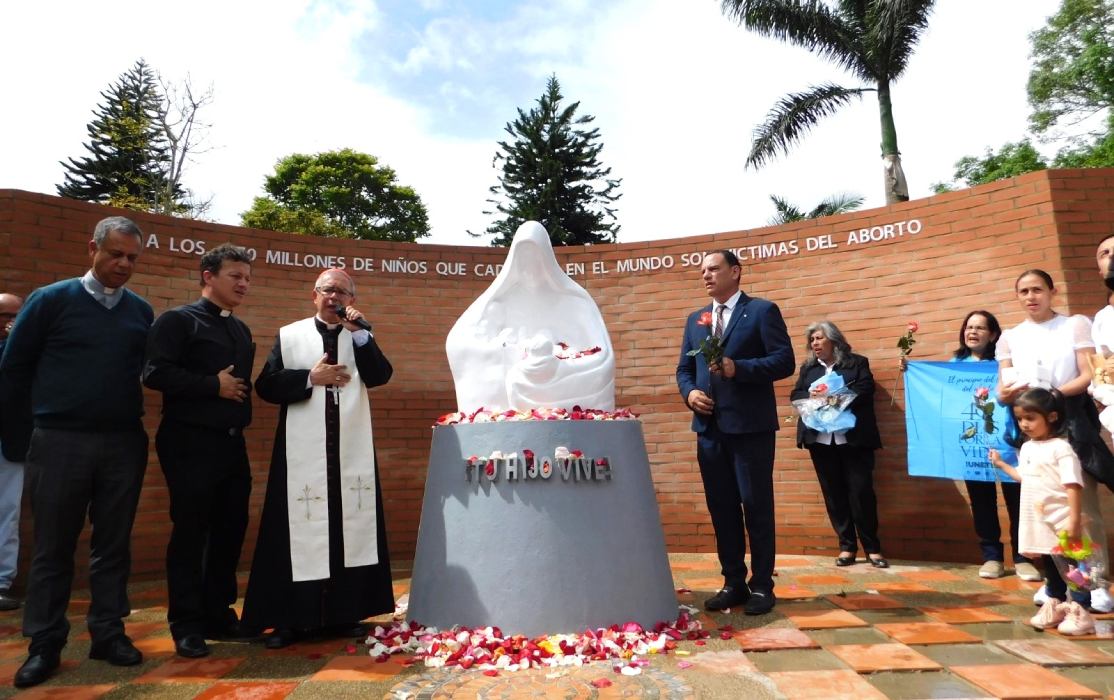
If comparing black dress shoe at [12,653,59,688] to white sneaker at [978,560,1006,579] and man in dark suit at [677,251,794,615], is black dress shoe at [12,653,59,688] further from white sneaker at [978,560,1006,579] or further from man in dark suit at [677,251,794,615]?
white sneaker at [978,560,1006,579]

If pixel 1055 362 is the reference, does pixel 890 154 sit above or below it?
above

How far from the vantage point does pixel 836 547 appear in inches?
217

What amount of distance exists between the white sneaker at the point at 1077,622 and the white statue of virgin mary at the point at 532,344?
2188 mm

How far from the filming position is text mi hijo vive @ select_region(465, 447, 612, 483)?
3.17 m

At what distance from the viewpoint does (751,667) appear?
273cm

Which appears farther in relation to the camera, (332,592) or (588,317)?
(588,317)

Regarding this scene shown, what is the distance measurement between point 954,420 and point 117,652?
4.92 m

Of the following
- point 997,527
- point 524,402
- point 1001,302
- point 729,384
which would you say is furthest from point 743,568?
point 1001,302

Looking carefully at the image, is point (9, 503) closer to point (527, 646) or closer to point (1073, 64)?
point (527, 646)

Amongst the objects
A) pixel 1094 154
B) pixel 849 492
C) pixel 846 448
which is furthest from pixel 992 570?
pixel 1094 154

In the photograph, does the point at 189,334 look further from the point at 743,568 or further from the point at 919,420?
the point at 919,420

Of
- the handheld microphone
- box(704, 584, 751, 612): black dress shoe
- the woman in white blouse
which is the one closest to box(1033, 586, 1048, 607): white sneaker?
the woman in white blouse

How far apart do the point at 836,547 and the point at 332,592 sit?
153 inches

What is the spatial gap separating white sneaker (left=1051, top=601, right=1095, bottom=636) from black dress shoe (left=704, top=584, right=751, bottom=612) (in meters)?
1.37
